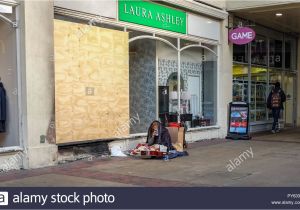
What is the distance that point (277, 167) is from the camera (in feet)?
31.7

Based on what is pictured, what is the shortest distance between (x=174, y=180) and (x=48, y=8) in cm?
475

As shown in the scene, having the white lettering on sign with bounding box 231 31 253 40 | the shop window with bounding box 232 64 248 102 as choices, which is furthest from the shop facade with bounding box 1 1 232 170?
the shop window with bounding box 232 64 248 102

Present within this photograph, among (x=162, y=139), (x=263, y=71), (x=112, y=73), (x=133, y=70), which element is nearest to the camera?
(x=162, y=139)

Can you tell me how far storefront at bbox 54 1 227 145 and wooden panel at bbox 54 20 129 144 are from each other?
0.02 meters

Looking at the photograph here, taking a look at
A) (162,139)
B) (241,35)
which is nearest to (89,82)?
(162,139)

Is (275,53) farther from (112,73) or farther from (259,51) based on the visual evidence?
A: (112,73)

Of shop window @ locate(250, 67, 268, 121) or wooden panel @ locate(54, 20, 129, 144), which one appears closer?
wooden panel @ locate(54, 20, 129, 144)

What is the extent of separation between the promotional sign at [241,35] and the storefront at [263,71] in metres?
1.22

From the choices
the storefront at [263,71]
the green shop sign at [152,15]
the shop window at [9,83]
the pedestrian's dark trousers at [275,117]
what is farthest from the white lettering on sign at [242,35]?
the shop window at [9,83]

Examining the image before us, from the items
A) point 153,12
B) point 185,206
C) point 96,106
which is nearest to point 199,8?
point 153,12

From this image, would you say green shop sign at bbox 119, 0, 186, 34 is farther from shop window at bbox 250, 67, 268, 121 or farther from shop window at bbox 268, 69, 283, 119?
shop window at bbox 268, 69, 283, 119

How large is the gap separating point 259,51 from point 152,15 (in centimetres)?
745

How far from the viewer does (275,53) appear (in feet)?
66.8

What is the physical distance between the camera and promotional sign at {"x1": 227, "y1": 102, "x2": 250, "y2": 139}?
15.6 meters
